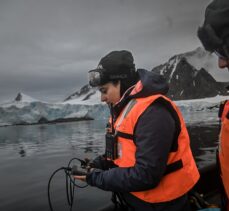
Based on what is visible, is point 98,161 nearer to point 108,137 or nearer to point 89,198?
point 108,137

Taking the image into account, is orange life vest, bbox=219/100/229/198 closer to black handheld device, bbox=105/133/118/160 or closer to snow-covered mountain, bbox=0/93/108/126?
black handheld device, bbox=105/133/118/160

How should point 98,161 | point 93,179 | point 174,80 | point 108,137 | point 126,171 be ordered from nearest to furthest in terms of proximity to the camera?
point 126,171 < point 93,179 < point 108,137 < point 98,161 < point 174,80

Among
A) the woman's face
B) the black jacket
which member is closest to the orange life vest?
the black jacket

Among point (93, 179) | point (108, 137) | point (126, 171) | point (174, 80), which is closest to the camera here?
point (126, 171)

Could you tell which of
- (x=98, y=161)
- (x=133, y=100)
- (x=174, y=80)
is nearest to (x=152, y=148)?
(x=133, y=100)

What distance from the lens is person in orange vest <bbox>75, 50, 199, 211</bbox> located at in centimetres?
203

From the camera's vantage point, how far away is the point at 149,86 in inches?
87.8

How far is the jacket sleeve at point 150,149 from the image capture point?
200 centimetres

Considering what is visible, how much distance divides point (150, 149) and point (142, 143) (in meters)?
0.07

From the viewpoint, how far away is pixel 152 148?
6.55 feet

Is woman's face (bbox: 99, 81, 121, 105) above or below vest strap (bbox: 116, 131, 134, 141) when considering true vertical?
above

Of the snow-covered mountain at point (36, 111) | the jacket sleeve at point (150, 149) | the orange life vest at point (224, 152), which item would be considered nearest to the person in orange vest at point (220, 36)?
the orange life vest at point (224, 152)

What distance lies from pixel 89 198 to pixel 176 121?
24.8ft

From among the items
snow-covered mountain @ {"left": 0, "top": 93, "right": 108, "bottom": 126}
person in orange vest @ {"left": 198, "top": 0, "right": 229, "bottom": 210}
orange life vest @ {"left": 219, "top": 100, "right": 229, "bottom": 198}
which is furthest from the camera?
snow-covered mountain @ {"left": 0, "top": 93, "right": 108, "bottom": 126}
